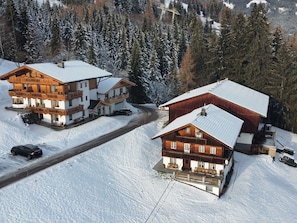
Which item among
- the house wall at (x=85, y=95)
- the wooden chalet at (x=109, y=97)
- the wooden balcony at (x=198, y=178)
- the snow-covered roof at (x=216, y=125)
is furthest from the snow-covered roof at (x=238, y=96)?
the wooden balcony at (x=198, y=178)

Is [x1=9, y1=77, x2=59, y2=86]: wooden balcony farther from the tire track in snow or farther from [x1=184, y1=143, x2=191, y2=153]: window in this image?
the tire track in snow

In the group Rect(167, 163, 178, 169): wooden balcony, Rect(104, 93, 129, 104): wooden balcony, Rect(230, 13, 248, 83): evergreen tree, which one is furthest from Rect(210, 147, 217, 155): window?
Rect(230, 13, 248, 83): evergreen tree

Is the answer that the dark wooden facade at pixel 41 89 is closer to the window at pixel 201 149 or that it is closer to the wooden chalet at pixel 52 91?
the wooden chalet at pixel 52 91

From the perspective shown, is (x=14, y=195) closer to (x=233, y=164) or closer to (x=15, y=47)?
(x=233, y=164)

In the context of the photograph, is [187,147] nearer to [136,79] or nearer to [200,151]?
[200,151]

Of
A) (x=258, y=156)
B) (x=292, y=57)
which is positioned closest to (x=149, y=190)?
(x=258, y=156)

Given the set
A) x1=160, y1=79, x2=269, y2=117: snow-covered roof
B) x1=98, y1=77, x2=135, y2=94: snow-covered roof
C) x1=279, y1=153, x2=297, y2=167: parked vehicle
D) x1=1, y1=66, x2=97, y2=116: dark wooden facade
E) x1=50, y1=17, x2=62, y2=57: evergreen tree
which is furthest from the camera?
x1=50, y1=17, x2=62, y2=57: evergreen tree
